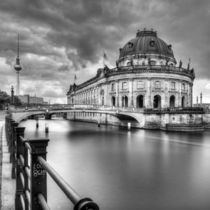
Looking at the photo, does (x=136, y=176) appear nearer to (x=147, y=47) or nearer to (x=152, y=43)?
(x=147, y=47)

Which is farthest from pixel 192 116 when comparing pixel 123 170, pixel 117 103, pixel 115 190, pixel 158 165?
pixel 115 190

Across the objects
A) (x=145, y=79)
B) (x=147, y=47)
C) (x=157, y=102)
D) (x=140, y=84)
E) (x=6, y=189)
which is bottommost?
(x=6, y=189)

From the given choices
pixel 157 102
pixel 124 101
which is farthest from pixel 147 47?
pixel 124 101

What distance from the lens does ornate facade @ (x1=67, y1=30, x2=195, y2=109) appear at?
47844mm

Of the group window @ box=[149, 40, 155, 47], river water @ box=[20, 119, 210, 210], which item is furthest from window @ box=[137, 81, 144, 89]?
river water @ box=[20, 119, 210, 210]

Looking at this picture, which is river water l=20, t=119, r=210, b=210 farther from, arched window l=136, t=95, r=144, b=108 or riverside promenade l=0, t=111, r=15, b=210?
arched window l=136, t=95, r=144, b=108

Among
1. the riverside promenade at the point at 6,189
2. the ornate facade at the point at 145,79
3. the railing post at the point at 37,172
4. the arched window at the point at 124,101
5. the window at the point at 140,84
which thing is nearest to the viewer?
the railing post at the point at 37,172

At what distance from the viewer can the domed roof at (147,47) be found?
179 feet

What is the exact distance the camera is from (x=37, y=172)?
2.65m

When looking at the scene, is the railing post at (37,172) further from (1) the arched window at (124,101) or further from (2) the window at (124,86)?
(1) the arched window at (124,101)

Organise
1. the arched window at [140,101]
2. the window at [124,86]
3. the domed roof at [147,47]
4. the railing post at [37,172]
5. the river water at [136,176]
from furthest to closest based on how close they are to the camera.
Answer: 1. the domed roof at [147,47]
2. the arched window at [140,101]
3. the window at [124,86]
4. the river water at [136,176]
5. the railing post at [37,172]

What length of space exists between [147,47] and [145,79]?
1085cm

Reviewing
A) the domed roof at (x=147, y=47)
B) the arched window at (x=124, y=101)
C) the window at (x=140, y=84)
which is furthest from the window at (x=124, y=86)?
the domed roof at (x=147, y=47)

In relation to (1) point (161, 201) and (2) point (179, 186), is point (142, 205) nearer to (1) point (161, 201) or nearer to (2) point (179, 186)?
(1) point (161, 201)
